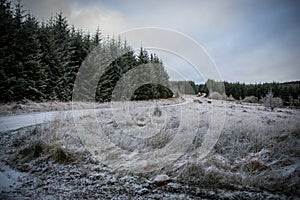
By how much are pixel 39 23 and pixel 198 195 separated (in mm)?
26334

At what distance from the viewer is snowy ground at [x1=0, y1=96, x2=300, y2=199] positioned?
3.57 metres

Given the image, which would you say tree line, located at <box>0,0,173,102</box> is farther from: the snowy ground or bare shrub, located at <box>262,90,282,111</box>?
bare shrub, located at <box>262,90,282,111</box>

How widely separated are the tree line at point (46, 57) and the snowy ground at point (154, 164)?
13.5 metres

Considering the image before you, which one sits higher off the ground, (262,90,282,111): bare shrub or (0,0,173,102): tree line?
(0,0,173,102): tree line

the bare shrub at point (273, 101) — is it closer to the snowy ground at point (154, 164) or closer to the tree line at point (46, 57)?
the tree line at point (46, 57)

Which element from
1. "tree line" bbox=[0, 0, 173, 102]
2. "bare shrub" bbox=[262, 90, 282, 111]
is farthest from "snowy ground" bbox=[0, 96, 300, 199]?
"bare shrub" bbox=[262, 90, 282, 111]

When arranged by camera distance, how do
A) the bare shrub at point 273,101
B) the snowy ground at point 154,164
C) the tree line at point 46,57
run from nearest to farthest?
the snowy ground at point 154,164
the tree line at point 46,57
the bare shrub at point 273,101

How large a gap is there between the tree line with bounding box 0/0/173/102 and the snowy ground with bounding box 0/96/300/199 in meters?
13.5

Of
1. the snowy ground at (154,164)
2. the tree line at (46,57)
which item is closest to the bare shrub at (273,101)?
the tree line at (46,57)

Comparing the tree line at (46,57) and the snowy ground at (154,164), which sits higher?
the tree line at (46,57)

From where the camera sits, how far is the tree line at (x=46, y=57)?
17.7 metres

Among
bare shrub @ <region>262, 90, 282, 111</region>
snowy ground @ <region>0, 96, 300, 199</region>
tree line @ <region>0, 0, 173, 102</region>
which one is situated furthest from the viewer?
bare shrub @ <region>262, 90, 282, 111</region>

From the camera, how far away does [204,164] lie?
436cm

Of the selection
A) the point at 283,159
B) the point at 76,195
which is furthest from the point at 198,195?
the point at 283,159
